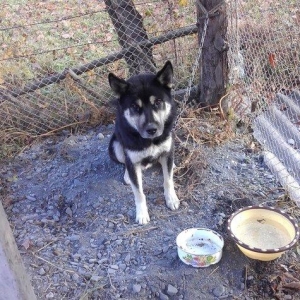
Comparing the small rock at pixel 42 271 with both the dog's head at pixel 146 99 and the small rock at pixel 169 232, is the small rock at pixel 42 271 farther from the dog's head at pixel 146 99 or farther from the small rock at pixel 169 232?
the dog's head at pixel 146 99

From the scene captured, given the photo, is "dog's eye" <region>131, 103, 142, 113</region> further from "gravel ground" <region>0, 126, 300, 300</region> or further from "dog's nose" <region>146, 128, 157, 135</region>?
"gravel ground" <region>0, 126, 300, 300</region>

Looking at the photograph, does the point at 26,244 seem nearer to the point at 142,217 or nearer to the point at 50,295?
the point at 50,295

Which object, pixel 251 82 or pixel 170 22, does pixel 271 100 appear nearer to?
pixel 251 82

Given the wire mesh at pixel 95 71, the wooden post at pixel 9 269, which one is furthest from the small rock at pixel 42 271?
the wire mesh at pixel 95 71

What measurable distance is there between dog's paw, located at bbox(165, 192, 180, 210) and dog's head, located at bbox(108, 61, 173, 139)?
2.07 ft

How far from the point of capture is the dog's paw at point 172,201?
12.1 feet

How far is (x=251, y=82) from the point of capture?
4.96m

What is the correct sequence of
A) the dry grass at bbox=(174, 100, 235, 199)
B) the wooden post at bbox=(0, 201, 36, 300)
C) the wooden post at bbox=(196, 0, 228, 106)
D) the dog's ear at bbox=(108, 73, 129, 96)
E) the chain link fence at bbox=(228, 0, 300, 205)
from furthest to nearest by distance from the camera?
the chain link fence at bbox=(228, 0, 300, 205) → the wooden post at bbox=(196, 0, 228, 106) → the dry grass at bbox=(174, 100, 235, 199) → the dog's ear at bbox=(108, 73, 129, 96) → the wooden post at bbox=(0, 201, 36, 300)

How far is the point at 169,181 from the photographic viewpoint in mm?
3672

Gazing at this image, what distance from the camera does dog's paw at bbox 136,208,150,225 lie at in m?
3.57

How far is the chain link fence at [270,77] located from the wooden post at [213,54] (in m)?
0.17

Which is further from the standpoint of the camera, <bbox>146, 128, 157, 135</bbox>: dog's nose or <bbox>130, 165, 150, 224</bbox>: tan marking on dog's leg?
<bbox>130, 165, 150, 224</bbox>: tan marking on dog's leg

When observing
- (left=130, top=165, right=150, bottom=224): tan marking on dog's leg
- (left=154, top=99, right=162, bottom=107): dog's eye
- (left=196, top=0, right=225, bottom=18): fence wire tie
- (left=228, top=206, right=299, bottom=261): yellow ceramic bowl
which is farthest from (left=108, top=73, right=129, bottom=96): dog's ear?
(left=196, top=0, right=225, bottom=18): fence wire tie

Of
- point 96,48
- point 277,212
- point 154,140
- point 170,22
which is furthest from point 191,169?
point 96,48
